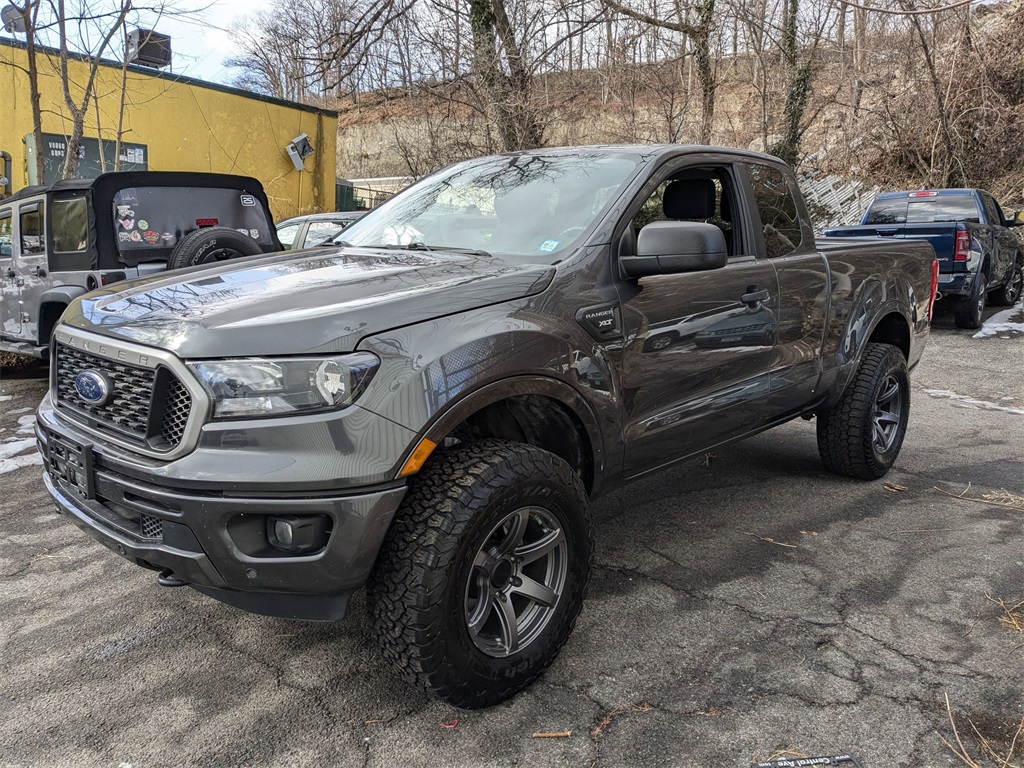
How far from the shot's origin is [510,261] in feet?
10.1

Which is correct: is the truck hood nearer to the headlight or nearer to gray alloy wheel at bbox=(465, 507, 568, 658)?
the headlight

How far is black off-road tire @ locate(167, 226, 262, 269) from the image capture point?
5.96 metres

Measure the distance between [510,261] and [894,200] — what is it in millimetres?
11652

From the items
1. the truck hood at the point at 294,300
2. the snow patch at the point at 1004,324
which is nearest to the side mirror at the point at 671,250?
the truck hood at the point at 294,300

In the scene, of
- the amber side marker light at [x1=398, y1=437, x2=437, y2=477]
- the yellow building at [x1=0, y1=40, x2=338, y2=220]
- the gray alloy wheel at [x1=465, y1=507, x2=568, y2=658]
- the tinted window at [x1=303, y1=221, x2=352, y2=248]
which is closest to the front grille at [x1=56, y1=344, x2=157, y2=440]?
the amber side marker light at [x1=398, y1=437, x2=437, y2=477]

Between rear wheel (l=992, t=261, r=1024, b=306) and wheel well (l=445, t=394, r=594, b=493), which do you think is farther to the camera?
rear wheel (l=992, t=261, r=1024, b=306)

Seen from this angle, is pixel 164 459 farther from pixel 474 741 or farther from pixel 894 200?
pixel 894 200

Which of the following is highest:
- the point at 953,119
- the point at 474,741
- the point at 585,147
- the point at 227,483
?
the point at 953,119

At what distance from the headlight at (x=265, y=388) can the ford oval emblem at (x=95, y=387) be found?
452mm

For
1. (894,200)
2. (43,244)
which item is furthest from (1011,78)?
(43,244)

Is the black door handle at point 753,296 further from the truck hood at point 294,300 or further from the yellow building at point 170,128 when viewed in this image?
the yellow building at point 170,128

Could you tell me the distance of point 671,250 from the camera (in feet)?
9.89

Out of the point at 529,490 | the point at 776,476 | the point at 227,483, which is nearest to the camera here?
the point at 227,483

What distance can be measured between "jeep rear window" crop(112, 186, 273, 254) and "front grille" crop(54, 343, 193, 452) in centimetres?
441
